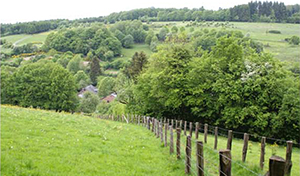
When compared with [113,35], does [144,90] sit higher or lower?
lower

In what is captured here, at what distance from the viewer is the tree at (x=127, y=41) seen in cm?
18150

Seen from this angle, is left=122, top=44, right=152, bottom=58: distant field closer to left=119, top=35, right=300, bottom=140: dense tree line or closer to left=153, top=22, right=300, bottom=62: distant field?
left=153, top=22, right=300, bottom=62: distant field

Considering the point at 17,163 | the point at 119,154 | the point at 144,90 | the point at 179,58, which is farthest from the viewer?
the point at 144,90

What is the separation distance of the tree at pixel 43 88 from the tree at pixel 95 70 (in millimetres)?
72283

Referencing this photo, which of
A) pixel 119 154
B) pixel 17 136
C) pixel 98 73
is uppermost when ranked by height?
pixel 17 136

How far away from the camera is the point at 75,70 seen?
148000mm

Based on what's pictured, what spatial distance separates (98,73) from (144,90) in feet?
341

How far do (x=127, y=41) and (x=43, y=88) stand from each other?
11871 cm

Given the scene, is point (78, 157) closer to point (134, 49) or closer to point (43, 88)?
point (43, 88)

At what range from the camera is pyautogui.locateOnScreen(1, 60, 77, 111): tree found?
6650 centimetres

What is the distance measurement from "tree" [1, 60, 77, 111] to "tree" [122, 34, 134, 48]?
114 m

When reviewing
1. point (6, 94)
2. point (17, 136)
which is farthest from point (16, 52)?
point (17, 136)

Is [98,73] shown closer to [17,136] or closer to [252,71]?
[252,71]

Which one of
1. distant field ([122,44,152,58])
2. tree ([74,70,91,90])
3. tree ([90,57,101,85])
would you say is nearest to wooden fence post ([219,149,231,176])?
tree ([74,70,91,90])
